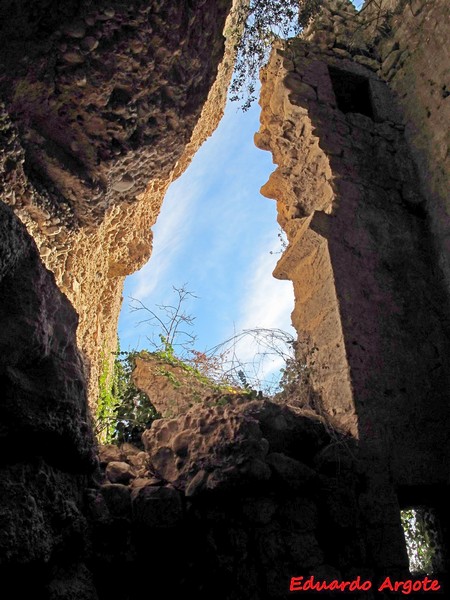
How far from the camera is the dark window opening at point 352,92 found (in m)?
4.63

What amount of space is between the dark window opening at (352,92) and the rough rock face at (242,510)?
3.28 m

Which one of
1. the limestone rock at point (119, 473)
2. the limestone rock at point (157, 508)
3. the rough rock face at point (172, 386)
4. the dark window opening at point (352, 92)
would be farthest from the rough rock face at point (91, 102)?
the dark window opening at point (352, 92)

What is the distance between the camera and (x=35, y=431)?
1.56 meters

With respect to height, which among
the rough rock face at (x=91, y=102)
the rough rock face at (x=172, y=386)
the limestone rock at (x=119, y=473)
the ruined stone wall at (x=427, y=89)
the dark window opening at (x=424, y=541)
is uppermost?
the ruined stone wall at (x=427, y=89)

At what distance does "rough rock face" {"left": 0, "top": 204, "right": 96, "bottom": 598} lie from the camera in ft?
4.55

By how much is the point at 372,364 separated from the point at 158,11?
2331 millimetres

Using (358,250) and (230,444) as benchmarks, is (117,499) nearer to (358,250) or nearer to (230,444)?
(230,444)

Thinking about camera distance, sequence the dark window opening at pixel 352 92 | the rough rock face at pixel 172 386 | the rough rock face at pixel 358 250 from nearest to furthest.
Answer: the rough rock face at pixel 358 250 < the rough rock face at pixel 172 386 < the dark window opening at pixel 352 92

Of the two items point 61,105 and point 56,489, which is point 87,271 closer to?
point 61,105

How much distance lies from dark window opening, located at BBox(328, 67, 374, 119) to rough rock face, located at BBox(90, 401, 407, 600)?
3282mm

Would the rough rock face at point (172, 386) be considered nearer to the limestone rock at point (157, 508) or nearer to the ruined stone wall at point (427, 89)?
the limestone rock at point (157, 508)

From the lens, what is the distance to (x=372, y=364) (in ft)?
10.00

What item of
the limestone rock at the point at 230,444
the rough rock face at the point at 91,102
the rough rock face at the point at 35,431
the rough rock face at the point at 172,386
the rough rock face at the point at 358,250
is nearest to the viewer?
the rough rock face at the point at 35,431

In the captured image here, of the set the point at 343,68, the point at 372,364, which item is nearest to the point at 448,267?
the point at 372,364
